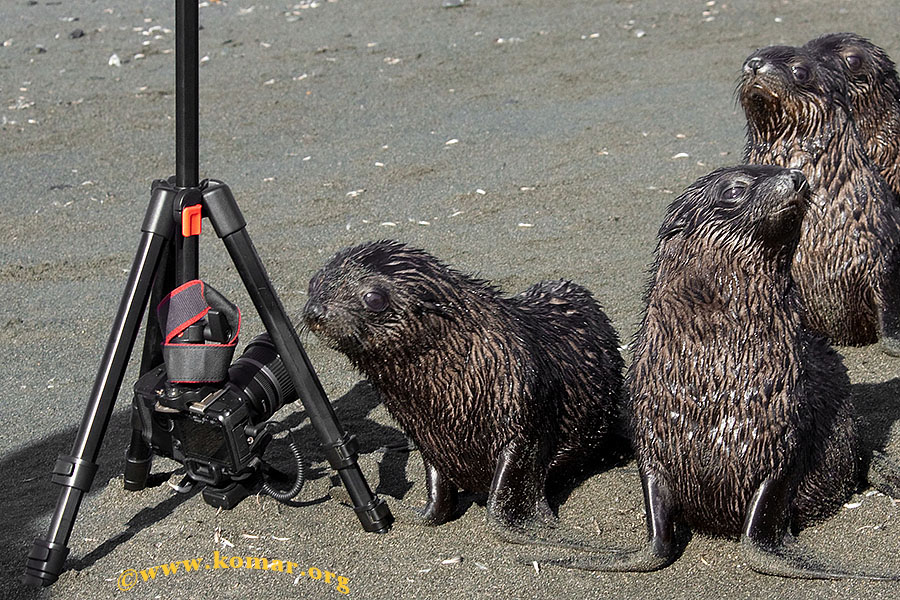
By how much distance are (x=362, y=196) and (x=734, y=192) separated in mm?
4972

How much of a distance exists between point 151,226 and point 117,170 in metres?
5.72

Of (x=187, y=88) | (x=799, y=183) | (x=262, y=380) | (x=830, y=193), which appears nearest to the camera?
(x=799, y=183)

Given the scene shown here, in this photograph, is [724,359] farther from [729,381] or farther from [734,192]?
[734,192]

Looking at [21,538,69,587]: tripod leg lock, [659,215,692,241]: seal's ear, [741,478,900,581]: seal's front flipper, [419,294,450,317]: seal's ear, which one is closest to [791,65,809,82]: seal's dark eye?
[659,215,692,241]: seal's ear

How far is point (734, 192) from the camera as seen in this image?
141 inches

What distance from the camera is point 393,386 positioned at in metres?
3.96

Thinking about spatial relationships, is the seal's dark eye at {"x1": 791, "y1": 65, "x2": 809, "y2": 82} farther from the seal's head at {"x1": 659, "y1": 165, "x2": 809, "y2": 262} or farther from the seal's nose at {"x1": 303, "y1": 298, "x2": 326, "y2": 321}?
the seal's nose at {"x1": 303, "y1": 298, "x2": 326, "y2": 321}

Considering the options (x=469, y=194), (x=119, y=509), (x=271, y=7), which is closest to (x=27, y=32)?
(x=271, y=7)

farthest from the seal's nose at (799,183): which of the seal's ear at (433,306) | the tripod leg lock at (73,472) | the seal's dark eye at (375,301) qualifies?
the tripod leg lock at (73,472)

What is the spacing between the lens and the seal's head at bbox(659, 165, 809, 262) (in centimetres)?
351

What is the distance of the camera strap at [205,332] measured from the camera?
380cm

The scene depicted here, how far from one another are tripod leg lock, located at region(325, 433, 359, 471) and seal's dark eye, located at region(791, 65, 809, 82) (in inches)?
Answer: 107

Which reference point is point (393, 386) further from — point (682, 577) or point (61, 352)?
point (61, 352)

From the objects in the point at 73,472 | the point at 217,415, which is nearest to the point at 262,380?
the point at 217,415
